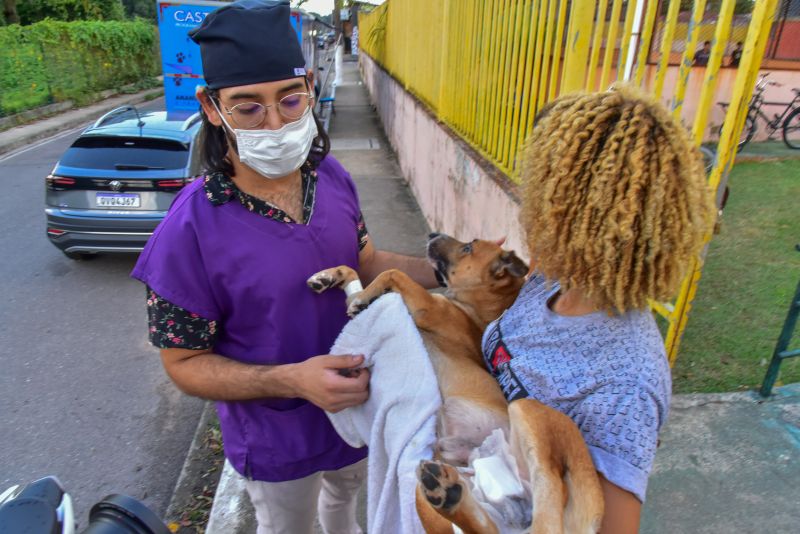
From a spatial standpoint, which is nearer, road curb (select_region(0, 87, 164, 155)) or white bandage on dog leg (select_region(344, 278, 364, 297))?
white bandage on dog leg (select_region(344, 278, 364, 297))

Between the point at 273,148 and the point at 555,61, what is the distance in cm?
217

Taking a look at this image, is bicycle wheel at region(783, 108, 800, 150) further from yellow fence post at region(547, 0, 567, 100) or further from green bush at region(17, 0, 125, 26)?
green bush at region(17, 0, 125, 26)

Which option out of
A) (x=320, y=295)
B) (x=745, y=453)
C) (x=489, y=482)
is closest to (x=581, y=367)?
(x=489, y=482)

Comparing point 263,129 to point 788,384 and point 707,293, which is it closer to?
point 788,384

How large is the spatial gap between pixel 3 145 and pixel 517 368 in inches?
594

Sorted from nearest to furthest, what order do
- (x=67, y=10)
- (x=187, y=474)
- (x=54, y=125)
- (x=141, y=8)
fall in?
(x=187, y=474), (x=54, y=125), (x=67, y=10), (x=141, y=8)

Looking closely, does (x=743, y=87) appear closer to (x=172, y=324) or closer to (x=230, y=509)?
(x=172, y=324)

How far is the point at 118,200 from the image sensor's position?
6.14m

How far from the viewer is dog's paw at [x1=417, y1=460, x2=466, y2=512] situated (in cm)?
136

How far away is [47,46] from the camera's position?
1661 centimetres

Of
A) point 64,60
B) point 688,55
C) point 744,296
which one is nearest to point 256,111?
point 688,55

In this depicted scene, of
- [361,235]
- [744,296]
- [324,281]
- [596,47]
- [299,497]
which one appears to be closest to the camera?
[324,281]

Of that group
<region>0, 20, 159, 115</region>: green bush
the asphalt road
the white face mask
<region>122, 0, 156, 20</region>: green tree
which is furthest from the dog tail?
<region>122, 0, 156, 20</region>: green tree

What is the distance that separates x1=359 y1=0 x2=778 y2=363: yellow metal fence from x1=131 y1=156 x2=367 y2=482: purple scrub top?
138cm
